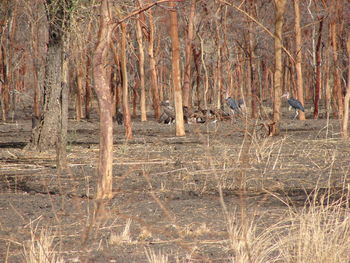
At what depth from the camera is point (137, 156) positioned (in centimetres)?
1384

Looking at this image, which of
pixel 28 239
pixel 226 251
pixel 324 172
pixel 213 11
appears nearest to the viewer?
pixel 226 251

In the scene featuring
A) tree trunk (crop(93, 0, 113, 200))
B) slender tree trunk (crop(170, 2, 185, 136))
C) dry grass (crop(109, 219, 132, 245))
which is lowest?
dry grass (crop(109, 219, 132, 245))

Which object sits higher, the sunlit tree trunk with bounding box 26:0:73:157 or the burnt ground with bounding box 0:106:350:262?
the sunlit tree trunk with bounding box 26:0:73:157

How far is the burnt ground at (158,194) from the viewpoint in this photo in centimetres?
582

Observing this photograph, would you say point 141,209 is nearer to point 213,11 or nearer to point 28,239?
point 28,239

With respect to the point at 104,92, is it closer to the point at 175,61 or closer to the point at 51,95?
the point at 51,95

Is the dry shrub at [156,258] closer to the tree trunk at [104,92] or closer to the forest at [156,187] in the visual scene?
the forest at [156,187]

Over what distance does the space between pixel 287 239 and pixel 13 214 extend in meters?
3.75

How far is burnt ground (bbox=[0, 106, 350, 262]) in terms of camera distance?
582cm

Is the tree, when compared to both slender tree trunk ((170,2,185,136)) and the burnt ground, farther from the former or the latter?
slender tree trunk ((170,2,185,136))

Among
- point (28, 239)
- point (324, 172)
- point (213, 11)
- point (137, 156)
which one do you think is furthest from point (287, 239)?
point (213, 11)

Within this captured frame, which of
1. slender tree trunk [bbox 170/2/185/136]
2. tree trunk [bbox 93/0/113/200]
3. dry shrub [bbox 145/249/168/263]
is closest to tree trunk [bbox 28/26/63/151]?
slender tree trunk [bbox 170/2/185/136]

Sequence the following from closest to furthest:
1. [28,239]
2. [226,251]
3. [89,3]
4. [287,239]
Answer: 1. [287,239]
2. [226,251]
3. [28,239]
4. [89,3]

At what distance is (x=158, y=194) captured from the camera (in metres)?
8.96
